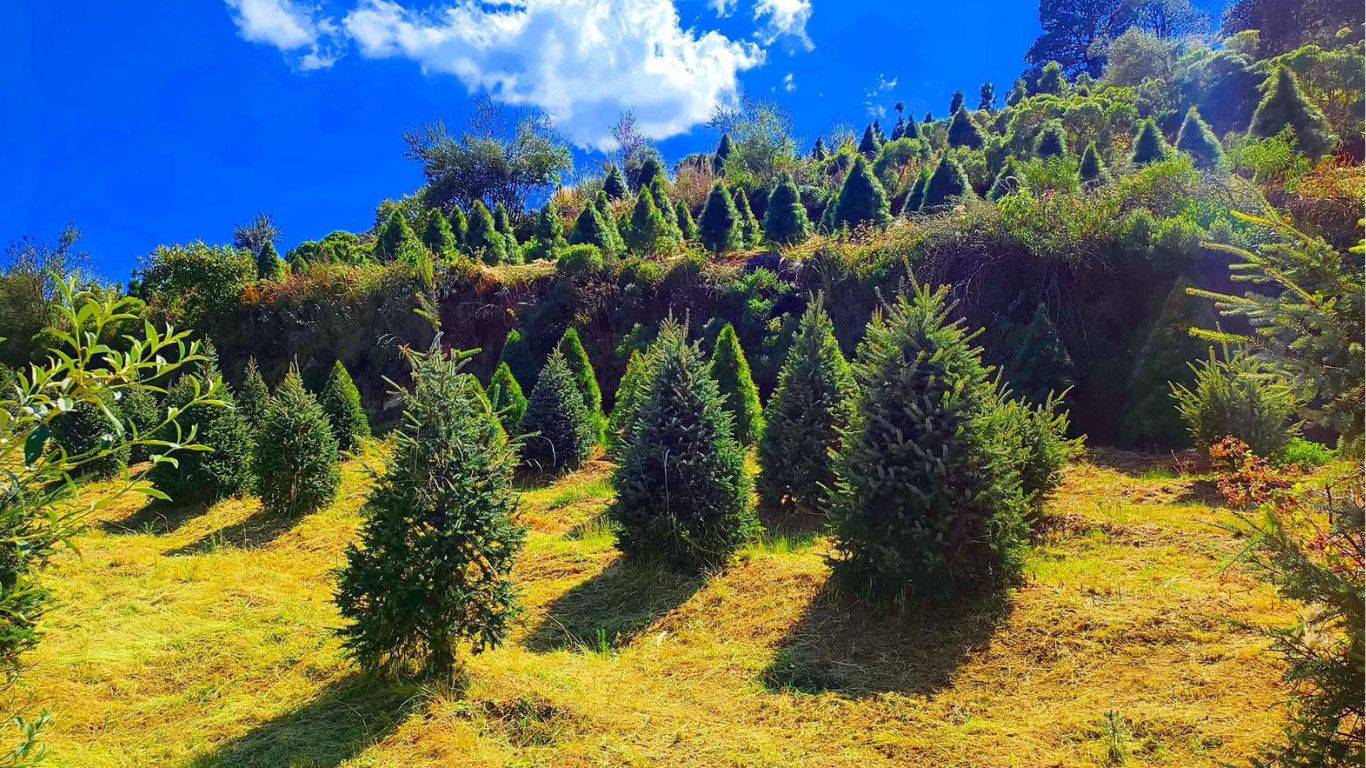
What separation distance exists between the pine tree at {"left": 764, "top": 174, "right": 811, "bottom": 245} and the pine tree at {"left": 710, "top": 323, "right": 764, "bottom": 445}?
790 cm

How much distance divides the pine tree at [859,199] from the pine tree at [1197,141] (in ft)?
22.4

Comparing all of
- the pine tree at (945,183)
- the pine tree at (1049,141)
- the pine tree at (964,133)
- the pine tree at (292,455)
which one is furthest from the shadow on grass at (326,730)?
the pine tree at (964,133)

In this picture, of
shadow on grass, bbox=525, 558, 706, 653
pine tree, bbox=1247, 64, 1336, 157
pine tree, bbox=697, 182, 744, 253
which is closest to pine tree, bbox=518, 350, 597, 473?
shadow on grass, bbox=525, 558, 706, 653

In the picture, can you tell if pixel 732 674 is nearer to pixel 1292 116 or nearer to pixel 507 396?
pixel 507 396

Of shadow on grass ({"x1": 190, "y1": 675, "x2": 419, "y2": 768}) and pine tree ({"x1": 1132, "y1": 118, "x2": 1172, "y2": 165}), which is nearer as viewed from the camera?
shadow on grass ({"x1": 190, "y1": 675, "x2": 419, "y2": 768})

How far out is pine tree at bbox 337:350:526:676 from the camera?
3.94 meters

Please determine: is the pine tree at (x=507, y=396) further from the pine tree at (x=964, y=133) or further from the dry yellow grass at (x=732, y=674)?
the pine tree at (x=964, y=133)

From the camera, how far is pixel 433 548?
12.9 feet

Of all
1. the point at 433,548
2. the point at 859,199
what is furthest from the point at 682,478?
the point at 859,199

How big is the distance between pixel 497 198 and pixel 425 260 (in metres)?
18.3

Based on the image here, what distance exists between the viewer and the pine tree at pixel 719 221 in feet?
65.0

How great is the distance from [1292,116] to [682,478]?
14479 millimetres

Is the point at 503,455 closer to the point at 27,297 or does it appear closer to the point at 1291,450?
the point at 1291,450

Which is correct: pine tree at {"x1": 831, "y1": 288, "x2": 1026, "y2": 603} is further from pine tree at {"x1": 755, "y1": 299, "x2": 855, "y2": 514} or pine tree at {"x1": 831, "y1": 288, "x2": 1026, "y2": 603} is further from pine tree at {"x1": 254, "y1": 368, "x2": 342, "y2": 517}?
pine tree at {"x1": 254, "y1": 368, "x2": 342, "y2": 517}
